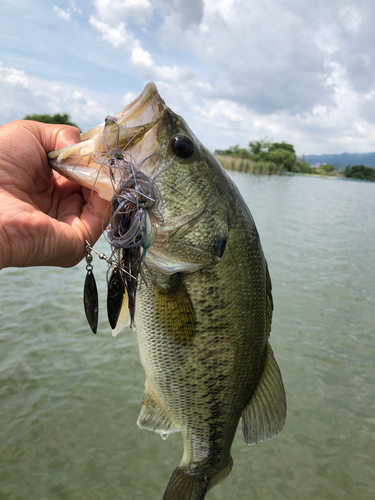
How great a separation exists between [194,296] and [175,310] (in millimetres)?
124

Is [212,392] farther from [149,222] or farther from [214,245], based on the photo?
[149,222]

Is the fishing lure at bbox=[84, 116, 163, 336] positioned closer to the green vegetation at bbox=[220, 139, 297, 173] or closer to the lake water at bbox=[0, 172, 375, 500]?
the lake water at bbox=[0, 172, 375, 500]

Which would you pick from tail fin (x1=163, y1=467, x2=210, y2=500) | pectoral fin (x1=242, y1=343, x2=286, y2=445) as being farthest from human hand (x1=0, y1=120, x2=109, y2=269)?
tail fin (x1=163, y1=467, x2=210, y2=500)

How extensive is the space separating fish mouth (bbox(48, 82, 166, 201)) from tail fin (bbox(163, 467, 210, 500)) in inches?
71.9

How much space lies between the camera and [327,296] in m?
8.26

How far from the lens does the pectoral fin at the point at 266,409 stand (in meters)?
2.05

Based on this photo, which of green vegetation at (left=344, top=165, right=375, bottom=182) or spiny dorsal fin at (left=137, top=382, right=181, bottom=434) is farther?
green vegetation at (left=344, top=165, right=375, bottom=182)

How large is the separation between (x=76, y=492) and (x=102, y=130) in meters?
3.47

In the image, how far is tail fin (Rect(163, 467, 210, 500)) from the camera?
213 centimetres

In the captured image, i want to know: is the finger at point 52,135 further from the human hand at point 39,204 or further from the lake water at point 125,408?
the lake water at point 125,408

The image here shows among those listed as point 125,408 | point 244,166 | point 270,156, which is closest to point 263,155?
point 270,156

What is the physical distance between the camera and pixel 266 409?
2.07m

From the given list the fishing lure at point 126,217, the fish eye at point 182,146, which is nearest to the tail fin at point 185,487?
the fishing lure at point 126,217

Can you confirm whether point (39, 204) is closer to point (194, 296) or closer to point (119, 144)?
point (119, 144)
